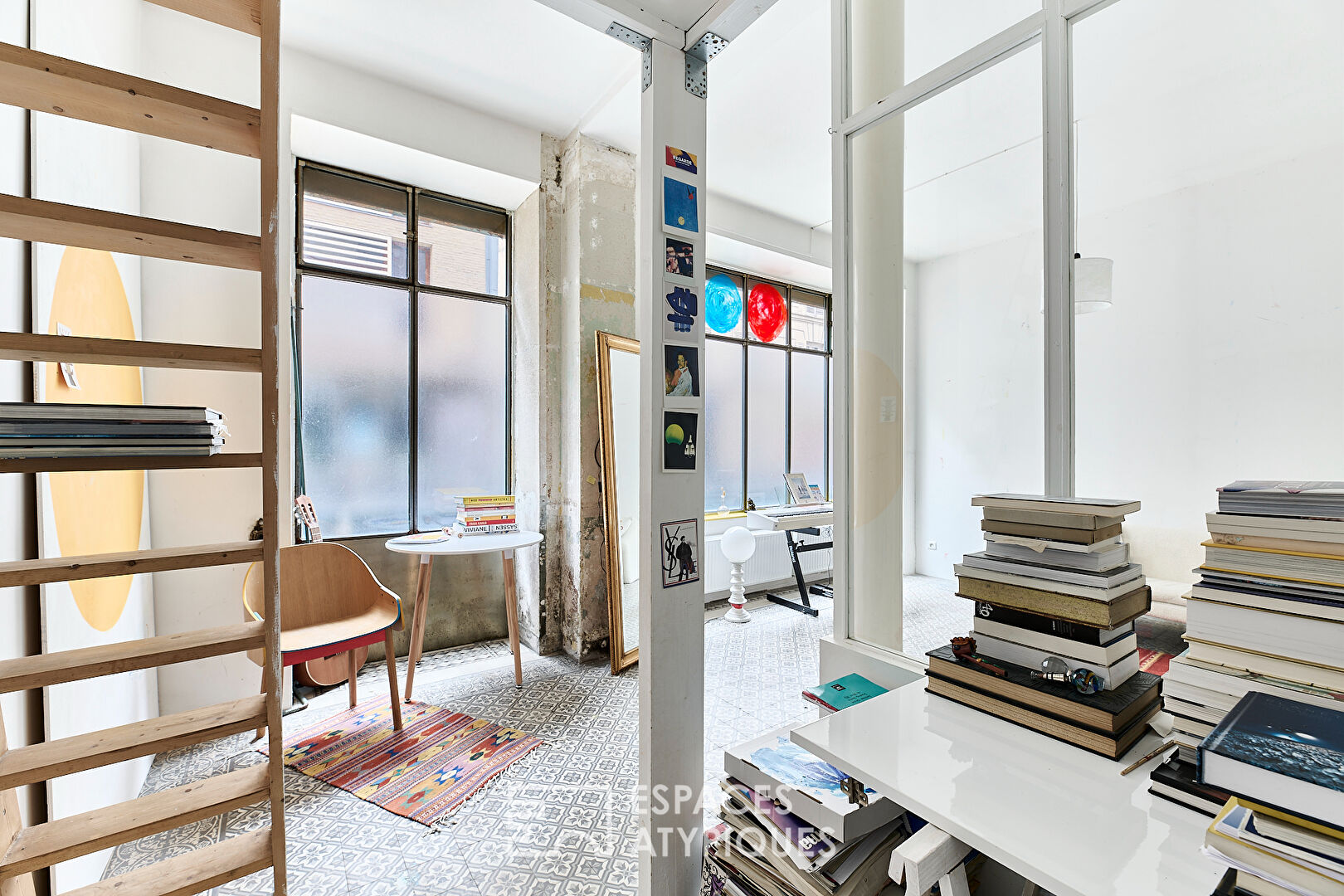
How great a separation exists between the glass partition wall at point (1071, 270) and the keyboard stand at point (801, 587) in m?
3.06

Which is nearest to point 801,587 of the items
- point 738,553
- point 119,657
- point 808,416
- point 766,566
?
point 766,566

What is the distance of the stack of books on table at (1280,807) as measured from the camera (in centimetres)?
55

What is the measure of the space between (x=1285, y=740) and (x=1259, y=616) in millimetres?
245

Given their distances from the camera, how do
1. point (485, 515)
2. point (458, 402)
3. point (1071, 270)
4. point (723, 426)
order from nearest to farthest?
point (1071, 270)
point (485, 515)
point (458, 402)
point (723, 426)

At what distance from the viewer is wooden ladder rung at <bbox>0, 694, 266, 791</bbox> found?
92 cm

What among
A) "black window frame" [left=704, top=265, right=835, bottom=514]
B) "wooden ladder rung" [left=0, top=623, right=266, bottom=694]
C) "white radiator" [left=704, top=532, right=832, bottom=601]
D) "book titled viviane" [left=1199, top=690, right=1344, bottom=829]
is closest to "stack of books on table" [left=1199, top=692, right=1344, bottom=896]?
"book titled viviane" [left=1199, top=690, right=1344, bottom=829]

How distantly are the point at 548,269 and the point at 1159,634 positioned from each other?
3.61 m

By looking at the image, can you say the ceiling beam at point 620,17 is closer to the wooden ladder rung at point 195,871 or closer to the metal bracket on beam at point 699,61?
the metal bracket on beam at point 699,61

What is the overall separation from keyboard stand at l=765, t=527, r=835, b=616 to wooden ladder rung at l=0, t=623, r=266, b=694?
13.6 ft

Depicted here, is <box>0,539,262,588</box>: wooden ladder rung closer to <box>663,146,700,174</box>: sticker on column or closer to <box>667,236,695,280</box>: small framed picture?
<box>667,236,695,280</box>: small framed picture

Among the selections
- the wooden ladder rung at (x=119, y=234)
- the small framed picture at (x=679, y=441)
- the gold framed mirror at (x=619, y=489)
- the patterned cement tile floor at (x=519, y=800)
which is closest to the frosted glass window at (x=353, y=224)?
the gold framed mirror at (x=619, y=489)

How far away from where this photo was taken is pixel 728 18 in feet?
4.69

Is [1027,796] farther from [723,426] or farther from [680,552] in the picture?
[723,426]

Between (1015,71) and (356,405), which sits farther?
(356,405)
